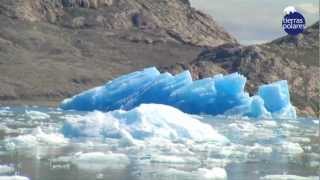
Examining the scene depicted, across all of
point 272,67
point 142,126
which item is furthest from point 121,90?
point 272,67

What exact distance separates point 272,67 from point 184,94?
73.6m

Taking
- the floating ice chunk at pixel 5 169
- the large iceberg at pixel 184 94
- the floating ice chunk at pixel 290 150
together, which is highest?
the large iceberg at pixel 184 94

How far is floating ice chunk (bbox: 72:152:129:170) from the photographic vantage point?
22.3 m

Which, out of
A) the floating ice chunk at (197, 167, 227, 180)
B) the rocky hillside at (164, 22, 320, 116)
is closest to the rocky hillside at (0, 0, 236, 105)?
the rocky hillside at (164, 22, 320, 116)

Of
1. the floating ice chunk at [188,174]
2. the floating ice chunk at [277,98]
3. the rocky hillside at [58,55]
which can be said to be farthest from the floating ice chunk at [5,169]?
the rocky hillside at [58,55]

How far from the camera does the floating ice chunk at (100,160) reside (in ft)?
73.1

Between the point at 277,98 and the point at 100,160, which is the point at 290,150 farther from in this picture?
the point at 277,98

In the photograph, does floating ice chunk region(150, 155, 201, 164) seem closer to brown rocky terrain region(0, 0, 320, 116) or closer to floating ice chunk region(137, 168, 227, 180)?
floating ice chunk region(137, 168, 227, 180)

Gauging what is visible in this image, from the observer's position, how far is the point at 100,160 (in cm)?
2341

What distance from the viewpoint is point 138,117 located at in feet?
96.5

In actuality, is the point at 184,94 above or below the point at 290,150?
above

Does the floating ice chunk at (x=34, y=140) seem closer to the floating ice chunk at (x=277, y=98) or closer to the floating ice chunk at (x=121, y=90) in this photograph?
the floating ice chunk at (x=121, y=90)

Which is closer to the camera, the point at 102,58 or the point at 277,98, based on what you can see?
the point at 277,98

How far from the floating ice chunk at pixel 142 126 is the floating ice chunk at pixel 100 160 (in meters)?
4.08
